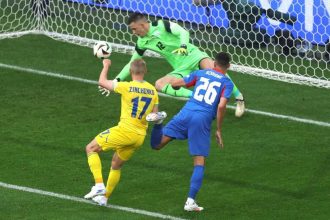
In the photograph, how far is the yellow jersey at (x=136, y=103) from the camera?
1138 centimetres

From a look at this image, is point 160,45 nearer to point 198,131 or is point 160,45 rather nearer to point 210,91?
point 210,91

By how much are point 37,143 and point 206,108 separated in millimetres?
3054

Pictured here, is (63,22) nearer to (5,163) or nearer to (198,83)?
(5,163)

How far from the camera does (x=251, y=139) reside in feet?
46.3

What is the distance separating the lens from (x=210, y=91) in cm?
1153

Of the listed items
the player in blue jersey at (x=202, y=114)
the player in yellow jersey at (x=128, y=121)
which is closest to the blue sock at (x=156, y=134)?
the player in blue jersey at (x=202, y=114)

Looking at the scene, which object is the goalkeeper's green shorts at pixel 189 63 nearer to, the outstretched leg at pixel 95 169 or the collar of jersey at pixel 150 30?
the collar of jersey at pixel 150 30

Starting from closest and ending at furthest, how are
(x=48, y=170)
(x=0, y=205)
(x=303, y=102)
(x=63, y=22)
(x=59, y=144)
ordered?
(x=0, y=205)
(x=48, y=170)
(x=59, y=144)
(x=303, y=102)
(x=63, y=22)

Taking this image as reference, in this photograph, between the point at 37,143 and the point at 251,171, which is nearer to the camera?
the point at 251,171

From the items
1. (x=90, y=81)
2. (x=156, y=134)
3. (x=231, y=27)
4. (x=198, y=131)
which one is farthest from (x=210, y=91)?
(x=231, y=27)

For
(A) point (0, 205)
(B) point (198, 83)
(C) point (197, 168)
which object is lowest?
(A) point (0, 205)

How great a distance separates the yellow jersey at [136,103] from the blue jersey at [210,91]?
49 cm

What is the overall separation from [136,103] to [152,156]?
84.0 inches

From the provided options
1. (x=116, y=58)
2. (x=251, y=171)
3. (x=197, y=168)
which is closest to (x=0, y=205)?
(x=197, y=168)
